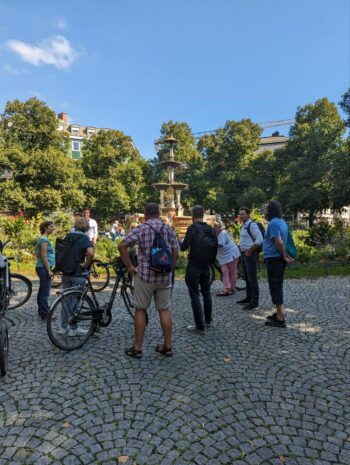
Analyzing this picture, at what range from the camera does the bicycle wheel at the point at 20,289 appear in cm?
625

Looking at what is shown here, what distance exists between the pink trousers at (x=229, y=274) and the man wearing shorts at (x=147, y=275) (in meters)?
3.41

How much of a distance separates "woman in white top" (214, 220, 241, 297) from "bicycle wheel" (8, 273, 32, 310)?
407 centimetres

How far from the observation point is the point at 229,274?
732cm

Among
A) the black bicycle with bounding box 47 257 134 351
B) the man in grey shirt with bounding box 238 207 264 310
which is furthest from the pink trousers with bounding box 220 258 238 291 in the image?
the black bicycle with bounding box 47 257 134 351

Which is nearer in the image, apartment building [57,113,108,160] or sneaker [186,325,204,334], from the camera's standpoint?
sneaker [186,325,204,334]

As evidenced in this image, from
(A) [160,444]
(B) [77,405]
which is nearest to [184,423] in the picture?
(A) [160,444]

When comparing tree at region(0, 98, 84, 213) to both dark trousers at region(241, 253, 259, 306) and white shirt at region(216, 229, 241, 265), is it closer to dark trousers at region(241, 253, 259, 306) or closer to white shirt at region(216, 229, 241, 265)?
white shirt at region(216, 229, 241, 265)

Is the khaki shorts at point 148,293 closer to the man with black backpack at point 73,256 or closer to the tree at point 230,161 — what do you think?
the man with black backpack at point 73,256

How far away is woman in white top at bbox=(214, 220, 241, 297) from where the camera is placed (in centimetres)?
698

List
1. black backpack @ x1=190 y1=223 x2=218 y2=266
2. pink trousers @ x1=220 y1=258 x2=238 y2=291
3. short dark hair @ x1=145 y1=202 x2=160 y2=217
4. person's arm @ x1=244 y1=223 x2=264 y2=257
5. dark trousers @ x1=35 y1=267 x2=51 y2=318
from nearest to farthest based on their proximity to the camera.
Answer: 1. short dark hair @ x1=145 y1=202 x2=160 y2=217
2. black backpack @ x1=190 y1=223 x2=218 y2=266
3. dark trousers @ x1=35 y1=267 x2=51 y2=318
4. person's arm @ x1=244 y1=223 x2=264 y2=257
5. pink trousers @ x1=220 y1=258 x2=238 y2=291

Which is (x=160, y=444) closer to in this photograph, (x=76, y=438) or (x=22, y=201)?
(x=76, y=438)

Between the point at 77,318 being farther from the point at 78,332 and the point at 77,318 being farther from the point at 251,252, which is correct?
the point at 251,252

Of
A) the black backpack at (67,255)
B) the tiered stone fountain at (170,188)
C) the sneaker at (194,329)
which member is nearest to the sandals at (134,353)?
the sneaker at (194,329)

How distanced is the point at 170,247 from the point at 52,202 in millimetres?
24559
